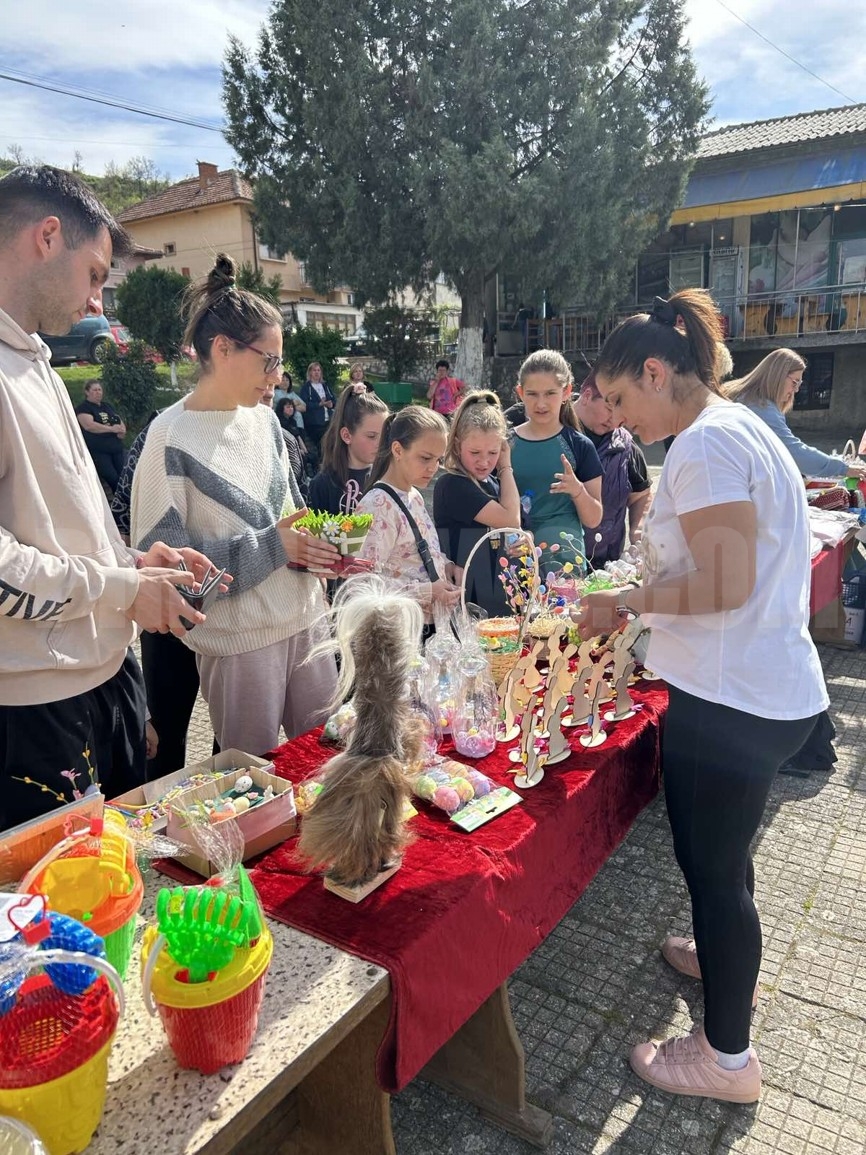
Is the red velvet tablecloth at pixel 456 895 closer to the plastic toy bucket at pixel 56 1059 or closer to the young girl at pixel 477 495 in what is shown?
the plastic toy bucket at pixel 56 1059

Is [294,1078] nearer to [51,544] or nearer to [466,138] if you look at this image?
[51,544]

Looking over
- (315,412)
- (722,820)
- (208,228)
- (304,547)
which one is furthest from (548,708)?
(208,228)

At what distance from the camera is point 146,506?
2.01m

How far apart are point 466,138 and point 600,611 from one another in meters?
14.8

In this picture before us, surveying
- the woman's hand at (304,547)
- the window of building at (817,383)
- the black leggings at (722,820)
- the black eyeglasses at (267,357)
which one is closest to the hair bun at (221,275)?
the black eyeglasses at (267,357)

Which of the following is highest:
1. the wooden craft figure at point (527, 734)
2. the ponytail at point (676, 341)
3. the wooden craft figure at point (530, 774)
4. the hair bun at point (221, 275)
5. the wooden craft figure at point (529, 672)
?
the hair bun at point (221, 275)

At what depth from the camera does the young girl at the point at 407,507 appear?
2.68 meters

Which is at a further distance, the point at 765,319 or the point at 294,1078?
the point at 765,319

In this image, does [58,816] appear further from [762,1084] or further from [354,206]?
[354,206]

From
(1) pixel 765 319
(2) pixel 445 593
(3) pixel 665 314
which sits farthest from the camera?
(1) pixel 765 319

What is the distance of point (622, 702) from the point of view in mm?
2273

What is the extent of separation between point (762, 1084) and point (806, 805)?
1.49m

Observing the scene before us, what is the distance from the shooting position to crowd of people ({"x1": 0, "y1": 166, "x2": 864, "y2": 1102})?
1466 millimetres

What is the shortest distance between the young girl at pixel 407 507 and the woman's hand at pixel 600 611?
2.69 ft
